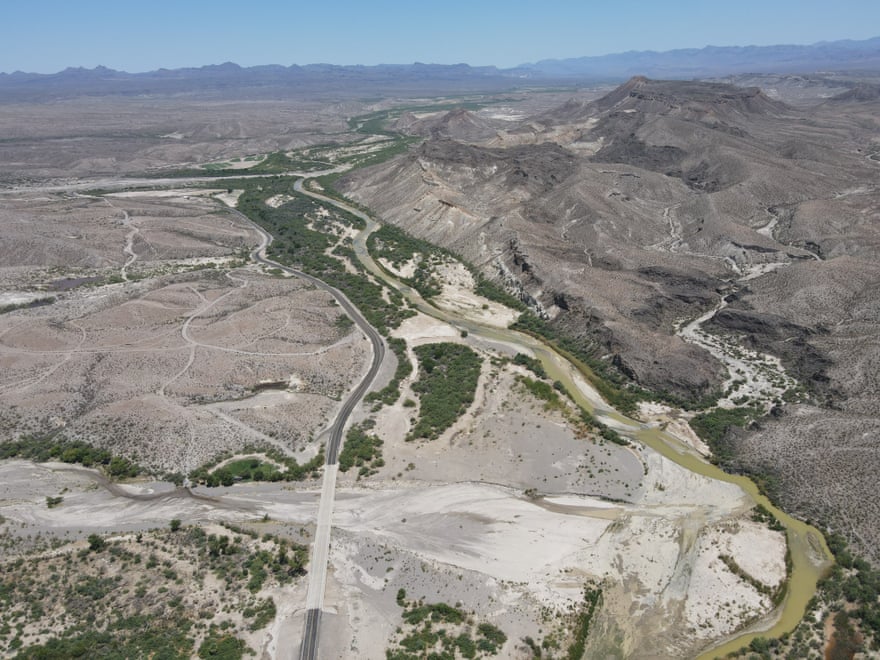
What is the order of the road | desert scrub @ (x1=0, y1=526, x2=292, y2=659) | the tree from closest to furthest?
desert scrub @ (x1=0, y1=526, x2=292, y2=659)
the road
the tree

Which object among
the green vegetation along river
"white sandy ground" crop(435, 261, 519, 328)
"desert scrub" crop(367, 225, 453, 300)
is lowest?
the green vegetation along river

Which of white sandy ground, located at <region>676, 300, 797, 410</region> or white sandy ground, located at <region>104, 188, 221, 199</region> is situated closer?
white sandy ground, located at <region>676, 300, 797, 410</region>

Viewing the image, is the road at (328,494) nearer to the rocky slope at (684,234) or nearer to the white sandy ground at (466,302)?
the white sandy ground at (466,302)

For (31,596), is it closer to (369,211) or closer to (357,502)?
(357,502)

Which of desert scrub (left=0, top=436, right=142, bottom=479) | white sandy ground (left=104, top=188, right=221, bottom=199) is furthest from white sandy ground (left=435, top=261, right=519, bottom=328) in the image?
white sandy ground (left=104, top=188, right=221, bottom=199)

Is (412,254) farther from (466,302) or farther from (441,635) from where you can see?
(441,635)

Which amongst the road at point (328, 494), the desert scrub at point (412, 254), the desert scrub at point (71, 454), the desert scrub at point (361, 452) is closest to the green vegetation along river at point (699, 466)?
the desert scrub at point (412, 254)

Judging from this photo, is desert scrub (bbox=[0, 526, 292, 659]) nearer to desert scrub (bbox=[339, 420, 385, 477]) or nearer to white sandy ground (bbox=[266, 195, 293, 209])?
desert scrub (bbox=[339, 420, 385, 477])
